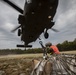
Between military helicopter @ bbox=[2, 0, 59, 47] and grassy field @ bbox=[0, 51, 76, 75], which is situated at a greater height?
military helicopter @ bbox=[2, 0, 59, 47]

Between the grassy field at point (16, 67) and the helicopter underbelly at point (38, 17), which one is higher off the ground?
the helicopter underbelly at point (38, 17)

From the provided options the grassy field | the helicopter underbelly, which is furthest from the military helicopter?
the grassy field

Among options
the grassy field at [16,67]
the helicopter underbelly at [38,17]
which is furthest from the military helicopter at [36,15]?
the grassy field at [16,67]

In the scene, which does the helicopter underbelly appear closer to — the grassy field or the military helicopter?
the military helicopter

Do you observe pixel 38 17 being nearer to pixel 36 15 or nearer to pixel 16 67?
pixel 36 15

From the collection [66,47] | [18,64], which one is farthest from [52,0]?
[66,47]

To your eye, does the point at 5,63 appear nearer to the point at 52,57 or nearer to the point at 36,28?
the point at 36,28

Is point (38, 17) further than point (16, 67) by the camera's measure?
No

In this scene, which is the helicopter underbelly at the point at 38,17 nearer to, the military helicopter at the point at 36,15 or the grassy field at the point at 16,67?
the military helicopter at the point at 36,15

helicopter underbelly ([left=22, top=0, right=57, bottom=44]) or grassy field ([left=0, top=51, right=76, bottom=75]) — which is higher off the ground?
helicopter underbelly ([left=22, top=0, right=57, bottom=44])

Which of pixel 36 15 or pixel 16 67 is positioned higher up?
pixel 36 15

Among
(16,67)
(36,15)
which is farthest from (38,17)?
(16,67)

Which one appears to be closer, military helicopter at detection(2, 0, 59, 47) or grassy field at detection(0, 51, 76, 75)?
military helicopter at detection(2, 0, 59, 47)

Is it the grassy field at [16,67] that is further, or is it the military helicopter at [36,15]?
the grassy field at [16,67]
